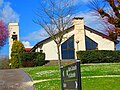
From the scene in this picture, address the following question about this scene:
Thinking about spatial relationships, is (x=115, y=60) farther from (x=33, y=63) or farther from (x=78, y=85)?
(x=78, y=85)

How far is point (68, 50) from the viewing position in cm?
5012

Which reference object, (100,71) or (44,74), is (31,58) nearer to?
(44,74)

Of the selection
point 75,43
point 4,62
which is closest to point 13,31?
point 4,62

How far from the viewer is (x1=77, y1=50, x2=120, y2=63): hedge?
4181cm

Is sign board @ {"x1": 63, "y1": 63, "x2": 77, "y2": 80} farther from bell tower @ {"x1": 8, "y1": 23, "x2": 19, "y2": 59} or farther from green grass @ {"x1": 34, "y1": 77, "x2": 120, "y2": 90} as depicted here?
bell tower @ {"x1": 8, "y1": 23, "x2": 19, "y2": 59}

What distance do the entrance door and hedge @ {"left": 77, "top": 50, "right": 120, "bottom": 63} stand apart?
7.50 m

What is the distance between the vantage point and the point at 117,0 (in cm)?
877

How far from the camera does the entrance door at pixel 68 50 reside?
49.8 metres

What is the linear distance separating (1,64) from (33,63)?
1080 cm

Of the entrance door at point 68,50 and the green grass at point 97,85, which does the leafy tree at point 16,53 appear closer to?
the entrance door at point 68,50

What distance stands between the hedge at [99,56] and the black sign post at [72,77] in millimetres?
33791

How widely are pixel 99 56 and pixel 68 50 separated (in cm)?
900

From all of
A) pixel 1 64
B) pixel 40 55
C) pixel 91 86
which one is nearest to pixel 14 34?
pixel 1 64

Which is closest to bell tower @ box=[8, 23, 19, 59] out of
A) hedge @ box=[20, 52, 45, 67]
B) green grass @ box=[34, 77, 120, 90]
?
hedge @ box=[20, 52, 45, 67]
